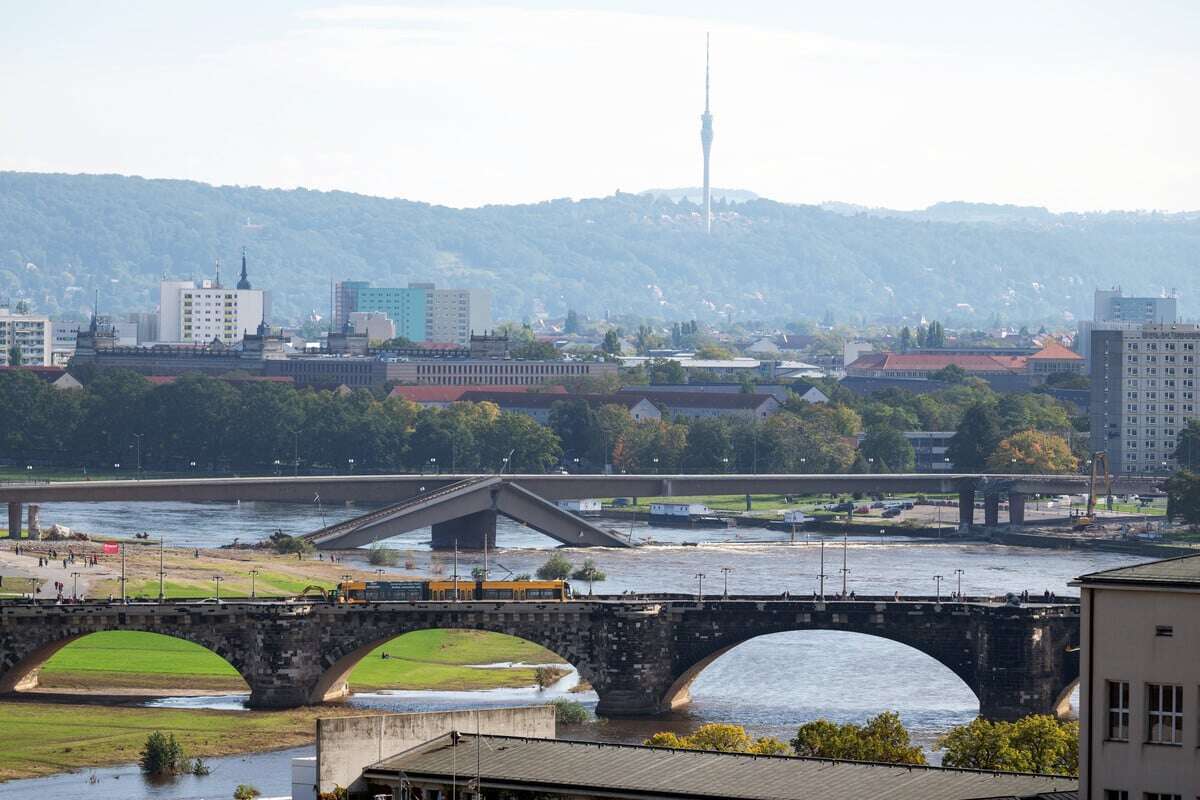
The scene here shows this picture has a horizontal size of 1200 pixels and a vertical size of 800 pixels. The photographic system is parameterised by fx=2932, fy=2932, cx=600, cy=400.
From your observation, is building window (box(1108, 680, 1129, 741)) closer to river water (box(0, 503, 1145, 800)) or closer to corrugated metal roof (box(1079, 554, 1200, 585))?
corrugated metal roof (box(1079, 554, 1200, 585))

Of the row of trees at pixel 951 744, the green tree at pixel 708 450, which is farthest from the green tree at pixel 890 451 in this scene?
the row of trees at pixel 951 744

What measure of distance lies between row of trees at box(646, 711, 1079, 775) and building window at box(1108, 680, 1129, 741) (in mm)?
23366

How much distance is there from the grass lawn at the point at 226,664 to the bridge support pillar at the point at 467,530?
38.7m

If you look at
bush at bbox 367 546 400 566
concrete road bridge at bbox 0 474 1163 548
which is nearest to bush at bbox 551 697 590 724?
bush at bbox 367 546 400 566

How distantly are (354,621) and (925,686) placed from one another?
16001 millimetres

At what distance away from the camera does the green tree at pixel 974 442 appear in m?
174

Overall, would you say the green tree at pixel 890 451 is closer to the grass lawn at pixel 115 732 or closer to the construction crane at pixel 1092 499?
the construction crane at pixel 1092 499

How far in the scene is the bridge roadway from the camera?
76.9 metres

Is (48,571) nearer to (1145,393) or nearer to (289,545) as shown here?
(289,545)

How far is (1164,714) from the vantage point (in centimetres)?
3039

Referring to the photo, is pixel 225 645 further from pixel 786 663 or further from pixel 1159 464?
pixel 1159 464

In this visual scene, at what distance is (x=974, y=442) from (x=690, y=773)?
459 ft

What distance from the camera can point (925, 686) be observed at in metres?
81.3

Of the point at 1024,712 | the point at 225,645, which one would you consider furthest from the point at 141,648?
the point at 1024,712
